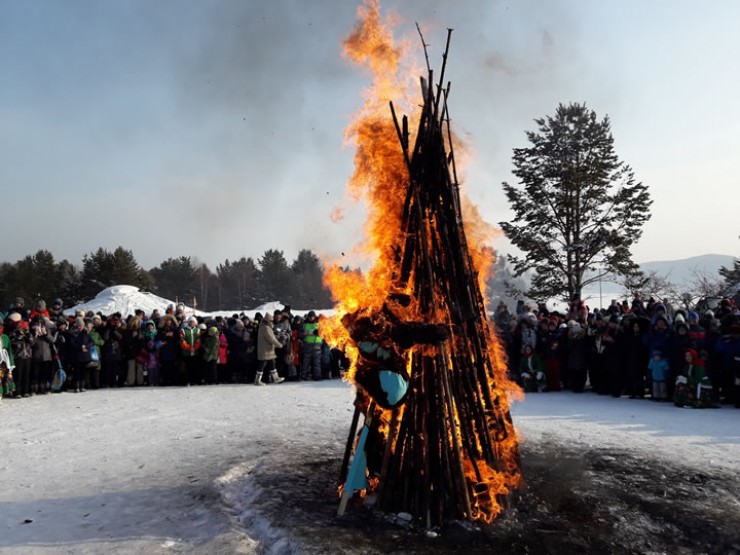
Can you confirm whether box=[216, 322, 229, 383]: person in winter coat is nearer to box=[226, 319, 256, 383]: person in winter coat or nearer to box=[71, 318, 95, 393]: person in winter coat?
box=[226, 319, 256, 383]: person in winter coat

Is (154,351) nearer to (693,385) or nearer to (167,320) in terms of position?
(167,320)

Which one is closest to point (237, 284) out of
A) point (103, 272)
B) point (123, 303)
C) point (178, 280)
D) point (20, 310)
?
point (178, 280)

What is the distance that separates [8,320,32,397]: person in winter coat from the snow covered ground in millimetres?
411

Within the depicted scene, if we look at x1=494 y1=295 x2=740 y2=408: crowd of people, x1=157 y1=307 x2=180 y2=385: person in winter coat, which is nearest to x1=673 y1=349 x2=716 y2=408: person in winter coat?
x1=494 y1=295 x2=740 y2=408: crowd of people

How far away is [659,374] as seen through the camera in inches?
400

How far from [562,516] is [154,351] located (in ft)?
36.5

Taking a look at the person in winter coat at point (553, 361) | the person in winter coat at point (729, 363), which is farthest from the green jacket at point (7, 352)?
the person in winter coat at point (729, 363)

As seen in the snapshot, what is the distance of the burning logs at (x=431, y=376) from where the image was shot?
464 cm

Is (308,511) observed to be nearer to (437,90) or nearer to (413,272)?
(413,272)

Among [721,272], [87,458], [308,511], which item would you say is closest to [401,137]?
[308,511]

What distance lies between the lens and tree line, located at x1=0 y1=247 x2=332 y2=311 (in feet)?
133

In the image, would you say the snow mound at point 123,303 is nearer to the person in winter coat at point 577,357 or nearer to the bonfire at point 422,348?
the person in winter coat at point 577,357

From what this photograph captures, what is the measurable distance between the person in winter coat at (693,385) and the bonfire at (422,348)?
5.64m

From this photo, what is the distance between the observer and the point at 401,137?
5.07m
